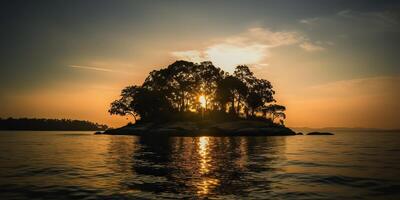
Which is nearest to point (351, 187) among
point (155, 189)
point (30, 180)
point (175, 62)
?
point (155, 189)

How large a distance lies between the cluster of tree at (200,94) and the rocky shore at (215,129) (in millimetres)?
8801

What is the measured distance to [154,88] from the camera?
11919cm

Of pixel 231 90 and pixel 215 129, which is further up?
pixel 231 90

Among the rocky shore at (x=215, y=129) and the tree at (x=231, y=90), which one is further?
the tree at (x=231, y=90)

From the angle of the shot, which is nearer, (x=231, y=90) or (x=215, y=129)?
(x=215, y=129)

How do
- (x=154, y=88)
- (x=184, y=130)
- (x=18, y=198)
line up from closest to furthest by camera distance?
(x=18, y=198) → (x=184, y=130) → (x=154, y=88)

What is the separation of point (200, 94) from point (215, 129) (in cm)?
1922

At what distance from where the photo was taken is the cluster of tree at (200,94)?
111 m

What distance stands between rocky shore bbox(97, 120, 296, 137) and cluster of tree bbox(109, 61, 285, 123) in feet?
28.9

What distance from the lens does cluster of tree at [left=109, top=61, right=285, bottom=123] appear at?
11144cm

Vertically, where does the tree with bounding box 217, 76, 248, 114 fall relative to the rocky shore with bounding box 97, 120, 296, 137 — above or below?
above

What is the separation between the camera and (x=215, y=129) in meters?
99.0

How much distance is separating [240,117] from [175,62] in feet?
99.7

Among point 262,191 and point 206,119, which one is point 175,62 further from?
point 262,191
